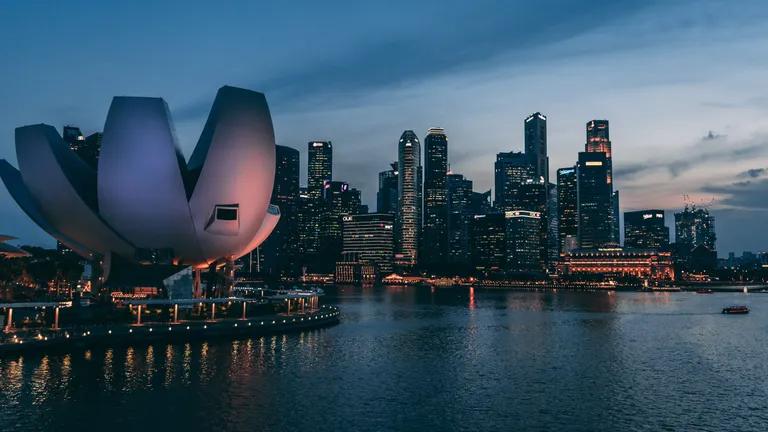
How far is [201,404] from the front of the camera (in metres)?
28.2

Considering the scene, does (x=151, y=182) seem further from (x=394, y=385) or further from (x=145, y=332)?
(x=394, y=385)

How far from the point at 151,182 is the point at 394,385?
2770 cm

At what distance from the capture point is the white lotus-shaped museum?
50.3 metres

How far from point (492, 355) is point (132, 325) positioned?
26.1m

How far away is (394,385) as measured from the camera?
34000 millimetres

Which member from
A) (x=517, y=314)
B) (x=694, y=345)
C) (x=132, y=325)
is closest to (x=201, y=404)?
(x=132, y=325)

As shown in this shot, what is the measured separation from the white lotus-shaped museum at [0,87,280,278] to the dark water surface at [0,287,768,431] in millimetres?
11433

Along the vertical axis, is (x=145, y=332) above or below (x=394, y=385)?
above

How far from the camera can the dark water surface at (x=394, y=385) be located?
2641cm

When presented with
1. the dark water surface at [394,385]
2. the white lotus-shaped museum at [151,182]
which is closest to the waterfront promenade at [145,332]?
the dark water surface at [394,385]

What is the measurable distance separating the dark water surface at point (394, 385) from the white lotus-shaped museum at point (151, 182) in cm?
1143

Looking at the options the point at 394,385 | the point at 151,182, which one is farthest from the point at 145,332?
the point at 394,385

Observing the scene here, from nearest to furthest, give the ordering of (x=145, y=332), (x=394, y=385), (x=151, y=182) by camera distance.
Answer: (x=394, y=385), (x=145, y=332), (x=151, y=182)

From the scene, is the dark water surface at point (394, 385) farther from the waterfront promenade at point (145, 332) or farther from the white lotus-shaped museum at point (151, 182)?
the white lotus-shaped museum at point (151, 182)
